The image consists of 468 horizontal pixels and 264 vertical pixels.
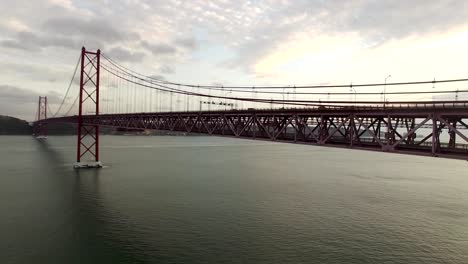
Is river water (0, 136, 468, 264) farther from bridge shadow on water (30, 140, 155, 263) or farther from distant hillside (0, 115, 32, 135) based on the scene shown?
distant hillside (0, 115, 32, 135)

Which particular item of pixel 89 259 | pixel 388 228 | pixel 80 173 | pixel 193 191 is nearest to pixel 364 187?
pixel 388 228

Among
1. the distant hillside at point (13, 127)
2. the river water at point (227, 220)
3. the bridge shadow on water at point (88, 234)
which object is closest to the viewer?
the bridge shadow on water at point (88, 234)

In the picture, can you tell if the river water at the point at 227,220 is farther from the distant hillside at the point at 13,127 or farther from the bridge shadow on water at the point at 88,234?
the distant hillside at the point at 13,127

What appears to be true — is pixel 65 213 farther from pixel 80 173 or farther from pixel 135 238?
pixel 80 173

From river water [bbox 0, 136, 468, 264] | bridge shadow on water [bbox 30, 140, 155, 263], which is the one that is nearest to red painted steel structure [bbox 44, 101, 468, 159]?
river water [bbox 0, 136, 468, 264]

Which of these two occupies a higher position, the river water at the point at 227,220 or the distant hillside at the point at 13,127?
the distant hillside at the point at 13,127

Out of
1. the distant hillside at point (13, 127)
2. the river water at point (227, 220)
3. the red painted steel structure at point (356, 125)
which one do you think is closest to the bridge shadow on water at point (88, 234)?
the river water at point (227, 220)

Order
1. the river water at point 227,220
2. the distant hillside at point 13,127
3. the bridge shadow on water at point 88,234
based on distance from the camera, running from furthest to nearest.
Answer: the distant hillside at point 13,127, the river water at point 227,220, the bridge shadow on water at point 88,234
